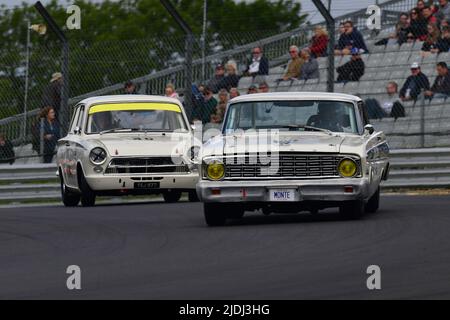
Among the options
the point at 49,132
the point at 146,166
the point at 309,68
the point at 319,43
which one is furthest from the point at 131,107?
the point at 319,43

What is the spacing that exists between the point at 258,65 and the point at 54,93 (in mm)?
3712

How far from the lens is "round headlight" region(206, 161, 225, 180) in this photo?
14.0m

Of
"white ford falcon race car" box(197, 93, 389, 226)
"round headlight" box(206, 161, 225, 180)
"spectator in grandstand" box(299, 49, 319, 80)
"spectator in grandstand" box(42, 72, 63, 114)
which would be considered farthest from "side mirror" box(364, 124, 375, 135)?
"spectator in grandstand" box(42, 72, 63, 114)

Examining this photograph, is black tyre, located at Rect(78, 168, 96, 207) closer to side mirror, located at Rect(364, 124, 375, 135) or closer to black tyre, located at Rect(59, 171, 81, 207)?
black tyre, located at Rect(59, 171, 81, 207)

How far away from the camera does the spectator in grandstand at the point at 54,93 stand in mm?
21016

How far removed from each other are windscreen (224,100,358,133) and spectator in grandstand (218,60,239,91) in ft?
23.3

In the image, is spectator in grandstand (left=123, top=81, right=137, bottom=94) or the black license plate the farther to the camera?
spectator in grandstand (left=123, top=81, right=137, bottom=94)

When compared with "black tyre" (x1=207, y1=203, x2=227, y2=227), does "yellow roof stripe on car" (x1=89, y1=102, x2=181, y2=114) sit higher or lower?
higher

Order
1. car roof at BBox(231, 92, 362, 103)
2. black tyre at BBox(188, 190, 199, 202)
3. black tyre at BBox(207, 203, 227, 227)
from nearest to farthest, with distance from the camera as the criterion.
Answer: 1. black tyre at BBox(207, 203, 227, 227)
2. car roof at BBox(231, 92, 362, 103)
3. black tyre at BBox(188, 190, 199, 202)

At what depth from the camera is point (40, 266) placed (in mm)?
10828

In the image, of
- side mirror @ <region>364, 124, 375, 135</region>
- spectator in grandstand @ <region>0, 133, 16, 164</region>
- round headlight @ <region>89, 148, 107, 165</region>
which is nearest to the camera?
side mirror @ <region>364, 124, 375, 135</region>

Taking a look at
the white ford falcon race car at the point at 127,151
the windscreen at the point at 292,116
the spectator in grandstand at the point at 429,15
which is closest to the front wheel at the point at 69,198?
the white ford falcon race car at the point at 127,151

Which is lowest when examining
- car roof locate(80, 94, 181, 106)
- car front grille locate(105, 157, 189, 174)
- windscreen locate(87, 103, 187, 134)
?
car front grille locate(105, 157, 189, 174)
